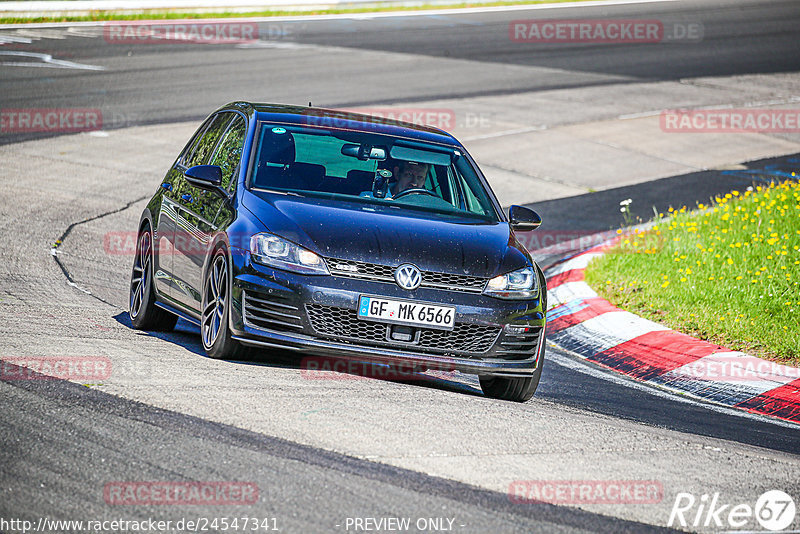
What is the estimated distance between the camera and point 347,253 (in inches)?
266

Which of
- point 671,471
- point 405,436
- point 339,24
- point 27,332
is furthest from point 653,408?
point 339,24

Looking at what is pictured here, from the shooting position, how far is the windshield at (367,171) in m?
7.66

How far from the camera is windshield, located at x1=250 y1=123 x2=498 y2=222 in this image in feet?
25.1

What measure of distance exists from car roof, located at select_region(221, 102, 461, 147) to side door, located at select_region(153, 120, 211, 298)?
0.76m

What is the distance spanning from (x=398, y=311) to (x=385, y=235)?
1.68ft
